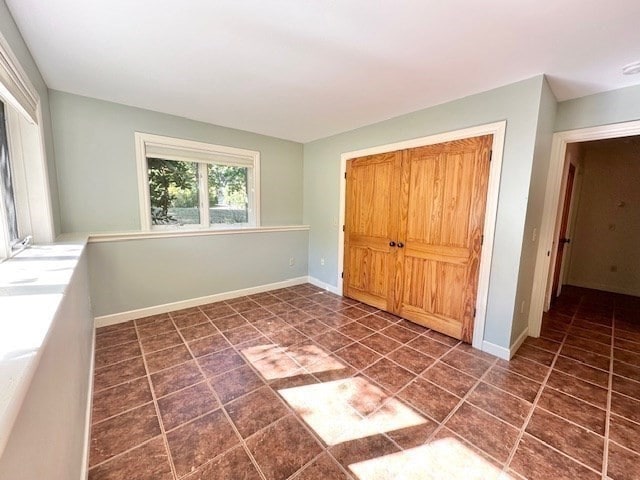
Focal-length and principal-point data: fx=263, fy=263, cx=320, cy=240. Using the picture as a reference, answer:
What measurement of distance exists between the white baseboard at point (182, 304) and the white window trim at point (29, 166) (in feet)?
3.65

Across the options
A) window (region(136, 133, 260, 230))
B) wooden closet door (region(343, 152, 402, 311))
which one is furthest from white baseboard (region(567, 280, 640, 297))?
window (region(136, 133, 260, 230))

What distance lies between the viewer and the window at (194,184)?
302cm

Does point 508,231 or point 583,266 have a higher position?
point 508,231

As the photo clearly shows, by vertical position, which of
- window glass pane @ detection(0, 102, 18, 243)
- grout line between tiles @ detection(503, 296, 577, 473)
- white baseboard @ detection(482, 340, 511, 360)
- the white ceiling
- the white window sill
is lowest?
grout line between tiles @ detection(503, 296, 577, 473)

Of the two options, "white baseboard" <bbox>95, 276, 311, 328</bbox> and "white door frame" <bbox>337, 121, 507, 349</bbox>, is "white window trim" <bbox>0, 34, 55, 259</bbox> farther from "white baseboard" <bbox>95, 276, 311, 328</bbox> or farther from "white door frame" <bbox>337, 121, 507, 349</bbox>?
"white door frame" <bbox>337, 121, 507, 349</bbox>

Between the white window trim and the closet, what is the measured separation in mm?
3029

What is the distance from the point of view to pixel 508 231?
7.51ft

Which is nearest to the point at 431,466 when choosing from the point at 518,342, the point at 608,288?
the point at 518,342

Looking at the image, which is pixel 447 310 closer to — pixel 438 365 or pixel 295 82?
pixel 438 365

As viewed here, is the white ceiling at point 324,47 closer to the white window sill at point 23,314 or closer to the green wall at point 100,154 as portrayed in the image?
the green wall at point 100,154

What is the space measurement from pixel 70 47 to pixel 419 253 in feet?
11.1

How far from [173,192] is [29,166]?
4.33 feet

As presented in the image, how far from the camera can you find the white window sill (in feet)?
1.59

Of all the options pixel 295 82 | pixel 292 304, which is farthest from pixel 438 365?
pixel 295 82
